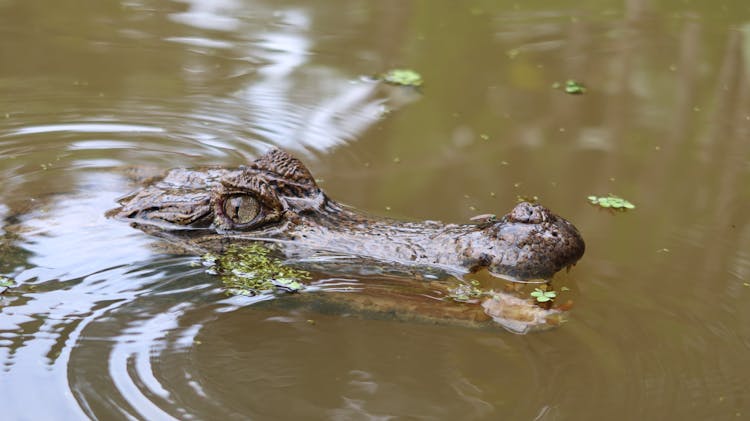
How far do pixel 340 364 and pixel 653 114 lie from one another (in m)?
4.16

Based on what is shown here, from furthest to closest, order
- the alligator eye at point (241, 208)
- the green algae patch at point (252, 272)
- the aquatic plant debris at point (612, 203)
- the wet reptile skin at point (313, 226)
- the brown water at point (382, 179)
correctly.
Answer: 1. the aquatic plant debris at point (612, 203)
2. the alligator eye at point (241, 208)
3. the green algae patch at point (252, 272)
4. the wet reptile skin at point (313, 226)
5. the brown water at point (382, 179)

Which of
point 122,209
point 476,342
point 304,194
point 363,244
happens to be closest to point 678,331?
point 476,342

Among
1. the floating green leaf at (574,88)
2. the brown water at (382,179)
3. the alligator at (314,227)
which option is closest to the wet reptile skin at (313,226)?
the alligator at (314,227)

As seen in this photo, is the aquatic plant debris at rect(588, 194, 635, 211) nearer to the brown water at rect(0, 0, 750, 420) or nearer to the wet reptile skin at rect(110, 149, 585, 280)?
the brown water at rect(0, 0, 750, 420)

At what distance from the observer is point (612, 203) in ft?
19.0

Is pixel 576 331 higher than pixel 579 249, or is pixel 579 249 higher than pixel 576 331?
pixel 579 249

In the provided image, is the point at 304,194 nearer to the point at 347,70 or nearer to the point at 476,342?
the point at 476,342

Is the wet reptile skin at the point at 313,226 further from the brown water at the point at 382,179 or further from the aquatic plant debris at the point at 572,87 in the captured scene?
the aquatic plant debris at the point at 572,87

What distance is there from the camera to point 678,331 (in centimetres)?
443

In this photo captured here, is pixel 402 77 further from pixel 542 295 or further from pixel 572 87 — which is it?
pixel 542 295

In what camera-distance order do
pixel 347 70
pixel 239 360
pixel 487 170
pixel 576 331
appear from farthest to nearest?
1. pixel 347 70
2. pixel 487 170
3. pixel 576 331
4. pixel 239 360

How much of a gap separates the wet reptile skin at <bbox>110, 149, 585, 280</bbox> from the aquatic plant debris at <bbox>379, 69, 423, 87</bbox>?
260cm

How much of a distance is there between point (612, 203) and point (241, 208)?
250 cm

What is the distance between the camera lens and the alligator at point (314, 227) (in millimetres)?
4273
